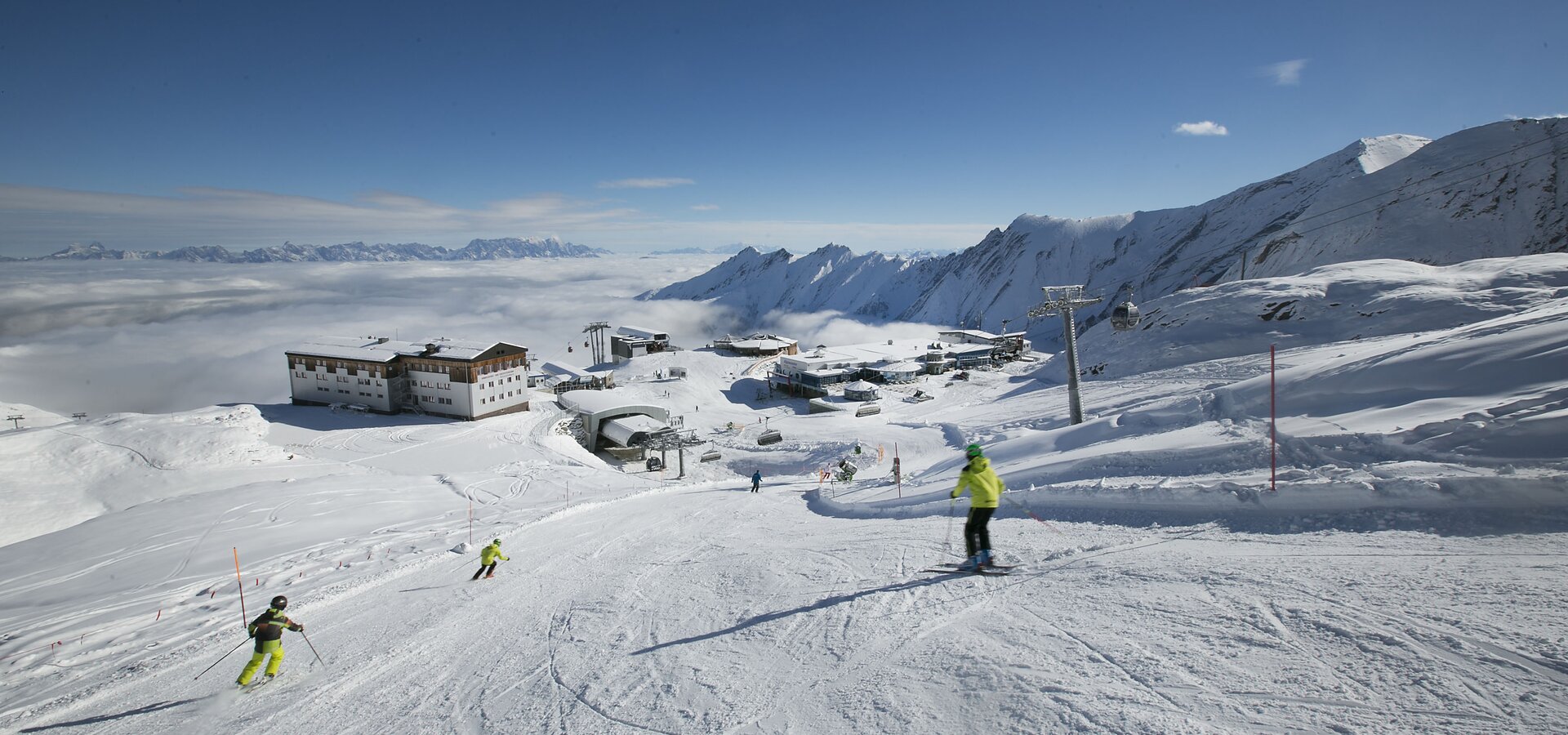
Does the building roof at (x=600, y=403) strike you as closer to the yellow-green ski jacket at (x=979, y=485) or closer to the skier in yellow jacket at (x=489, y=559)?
the skier in yellow jacket at (x=489, y=559)

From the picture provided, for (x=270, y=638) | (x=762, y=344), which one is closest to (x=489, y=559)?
(x=270, y=638)

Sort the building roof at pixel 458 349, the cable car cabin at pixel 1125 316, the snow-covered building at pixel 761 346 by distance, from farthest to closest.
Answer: the snow-covered building at pixel 761 346
the building roof at pixel 458 349
the cable car cabin at pixel 1125 316

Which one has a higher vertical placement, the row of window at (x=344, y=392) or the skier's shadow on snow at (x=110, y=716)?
the row of window at (x=344, y=392)

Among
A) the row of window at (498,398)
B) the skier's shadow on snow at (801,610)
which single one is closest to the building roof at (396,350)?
the row of window at (498,398)

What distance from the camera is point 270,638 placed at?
7.95 meters

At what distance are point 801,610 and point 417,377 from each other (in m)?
49.8

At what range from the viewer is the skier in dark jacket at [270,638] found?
7867mm

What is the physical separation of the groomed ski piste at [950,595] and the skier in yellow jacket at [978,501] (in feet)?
1.23

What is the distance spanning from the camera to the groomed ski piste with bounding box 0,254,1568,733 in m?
4.85

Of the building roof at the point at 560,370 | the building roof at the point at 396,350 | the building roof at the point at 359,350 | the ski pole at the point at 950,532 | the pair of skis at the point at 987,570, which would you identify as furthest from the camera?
the building roof at the point at 560,370

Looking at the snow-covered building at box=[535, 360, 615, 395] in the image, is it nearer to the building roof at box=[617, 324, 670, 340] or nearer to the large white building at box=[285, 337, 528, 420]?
the large white building at box=[285, 337, 528, 420]

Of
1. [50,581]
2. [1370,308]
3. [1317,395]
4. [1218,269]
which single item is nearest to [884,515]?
[1317,395]

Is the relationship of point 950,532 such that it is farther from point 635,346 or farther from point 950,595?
point 635,346

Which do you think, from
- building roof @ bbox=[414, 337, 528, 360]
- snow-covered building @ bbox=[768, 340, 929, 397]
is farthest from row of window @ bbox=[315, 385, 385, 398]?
snow-covered building @ bbox=[768, 340, 929, 397]
